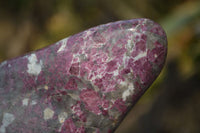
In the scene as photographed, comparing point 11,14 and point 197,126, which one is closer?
point 197,126

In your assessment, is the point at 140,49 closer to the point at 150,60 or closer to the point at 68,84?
the point at 150,60

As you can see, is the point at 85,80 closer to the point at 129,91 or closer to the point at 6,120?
the point at 129,91

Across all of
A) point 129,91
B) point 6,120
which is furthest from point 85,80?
point 6,120

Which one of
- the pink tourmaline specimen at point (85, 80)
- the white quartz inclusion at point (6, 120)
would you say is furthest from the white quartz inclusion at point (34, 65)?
the white quartz inclusion at point (6, 120)

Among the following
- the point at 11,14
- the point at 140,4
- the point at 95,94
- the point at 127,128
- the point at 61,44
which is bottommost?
the point at 127,128

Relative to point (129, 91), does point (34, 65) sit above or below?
above

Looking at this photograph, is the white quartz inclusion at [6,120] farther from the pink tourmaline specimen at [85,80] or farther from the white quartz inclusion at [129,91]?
the white quartz inclusion at [129,91]

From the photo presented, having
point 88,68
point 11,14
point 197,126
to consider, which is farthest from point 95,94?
point 11,14

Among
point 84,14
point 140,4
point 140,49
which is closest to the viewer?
point 140,49

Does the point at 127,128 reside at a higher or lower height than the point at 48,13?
lower
